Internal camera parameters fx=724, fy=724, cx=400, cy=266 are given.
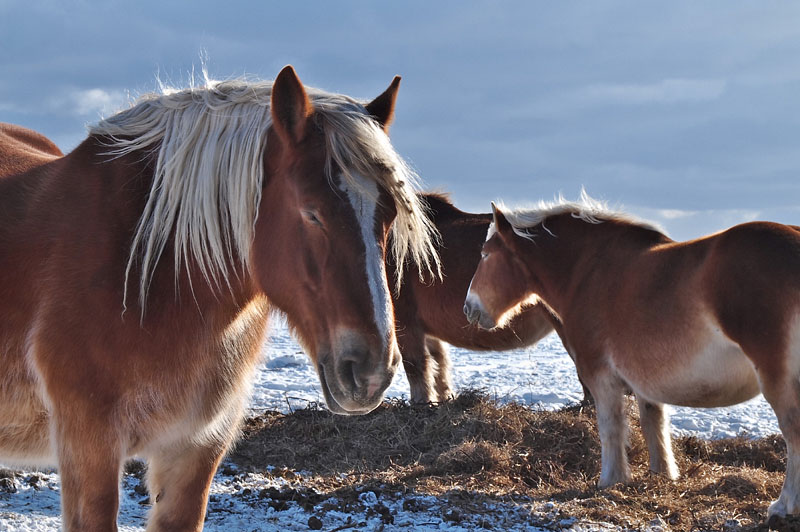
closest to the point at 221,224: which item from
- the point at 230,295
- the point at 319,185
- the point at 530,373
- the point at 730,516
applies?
the point at 230,295

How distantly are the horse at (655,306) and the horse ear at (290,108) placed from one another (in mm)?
3159

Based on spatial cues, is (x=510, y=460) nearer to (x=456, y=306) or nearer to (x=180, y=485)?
(x=456, y=306)

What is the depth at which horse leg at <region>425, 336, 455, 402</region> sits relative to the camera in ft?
26.1

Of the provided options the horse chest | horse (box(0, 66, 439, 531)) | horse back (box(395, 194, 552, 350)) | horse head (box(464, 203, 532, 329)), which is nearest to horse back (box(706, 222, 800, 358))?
the horse chest

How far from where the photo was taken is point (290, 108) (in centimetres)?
224

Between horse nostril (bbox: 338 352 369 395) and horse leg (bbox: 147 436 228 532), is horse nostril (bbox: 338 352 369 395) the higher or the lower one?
the higher one

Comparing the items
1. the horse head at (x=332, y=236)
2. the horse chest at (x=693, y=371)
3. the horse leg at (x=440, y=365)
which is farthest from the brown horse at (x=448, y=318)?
the horse head at (x=332, y=236)

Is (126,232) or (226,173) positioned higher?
(226,173)

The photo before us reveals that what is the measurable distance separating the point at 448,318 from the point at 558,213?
6.28 feet

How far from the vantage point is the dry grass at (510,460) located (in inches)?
174

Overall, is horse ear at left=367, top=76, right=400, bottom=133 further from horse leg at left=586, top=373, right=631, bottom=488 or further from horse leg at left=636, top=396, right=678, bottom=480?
horse leg at left=636, top=396, right=678, bottom=480

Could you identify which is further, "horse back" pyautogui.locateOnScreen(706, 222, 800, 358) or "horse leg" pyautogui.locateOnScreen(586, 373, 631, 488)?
"horse leg" pyautogui.locateOnScreen(586, 373, 631, 488)

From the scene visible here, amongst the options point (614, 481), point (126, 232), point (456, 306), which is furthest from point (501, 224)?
point (126, 232)

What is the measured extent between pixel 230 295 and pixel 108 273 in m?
0.39
